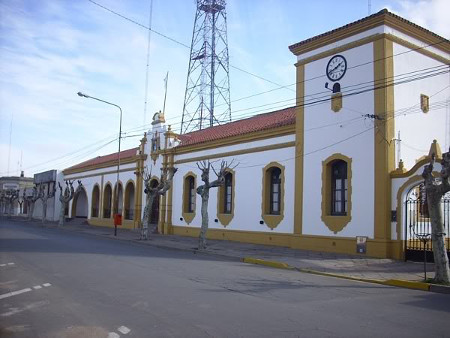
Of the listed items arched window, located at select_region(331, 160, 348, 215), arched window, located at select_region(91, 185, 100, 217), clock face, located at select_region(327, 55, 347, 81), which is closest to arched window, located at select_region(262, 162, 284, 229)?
arched window, located at select_region(331, 160, 348, 215)

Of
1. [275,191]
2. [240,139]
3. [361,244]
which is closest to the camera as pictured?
[361,244]

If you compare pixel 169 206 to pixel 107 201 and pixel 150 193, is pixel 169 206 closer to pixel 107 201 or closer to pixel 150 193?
pixel 150 193

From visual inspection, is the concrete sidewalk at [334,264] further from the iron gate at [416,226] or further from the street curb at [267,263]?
the iron gate at [416,226]

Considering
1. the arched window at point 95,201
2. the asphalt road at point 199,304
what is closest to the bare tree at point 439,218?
the asphalt road at point 199,304

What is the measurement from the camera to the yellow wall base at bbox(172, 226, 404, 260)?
16.8 meters

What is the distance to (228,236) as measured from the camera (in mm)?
24547

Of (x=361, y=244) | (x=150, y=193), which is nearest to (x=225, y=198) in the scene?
(x=150, y=193)

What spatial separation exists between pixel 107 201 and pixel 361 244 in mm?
27779

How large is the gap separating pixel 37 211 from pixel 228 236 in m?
44.4

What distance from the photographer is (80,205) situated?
47812 mm

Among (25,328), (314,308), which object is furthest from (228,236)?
(25,328)

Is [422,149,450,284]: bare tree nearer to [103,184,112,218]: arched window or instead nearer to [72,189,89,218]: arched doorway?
[103,184,112,218]: arched window

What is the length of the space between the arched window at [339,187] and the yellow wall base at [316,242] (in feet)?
4.35

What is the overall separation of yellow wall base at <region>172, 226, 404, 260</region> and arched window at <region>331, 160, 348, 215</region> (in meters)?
1.33
